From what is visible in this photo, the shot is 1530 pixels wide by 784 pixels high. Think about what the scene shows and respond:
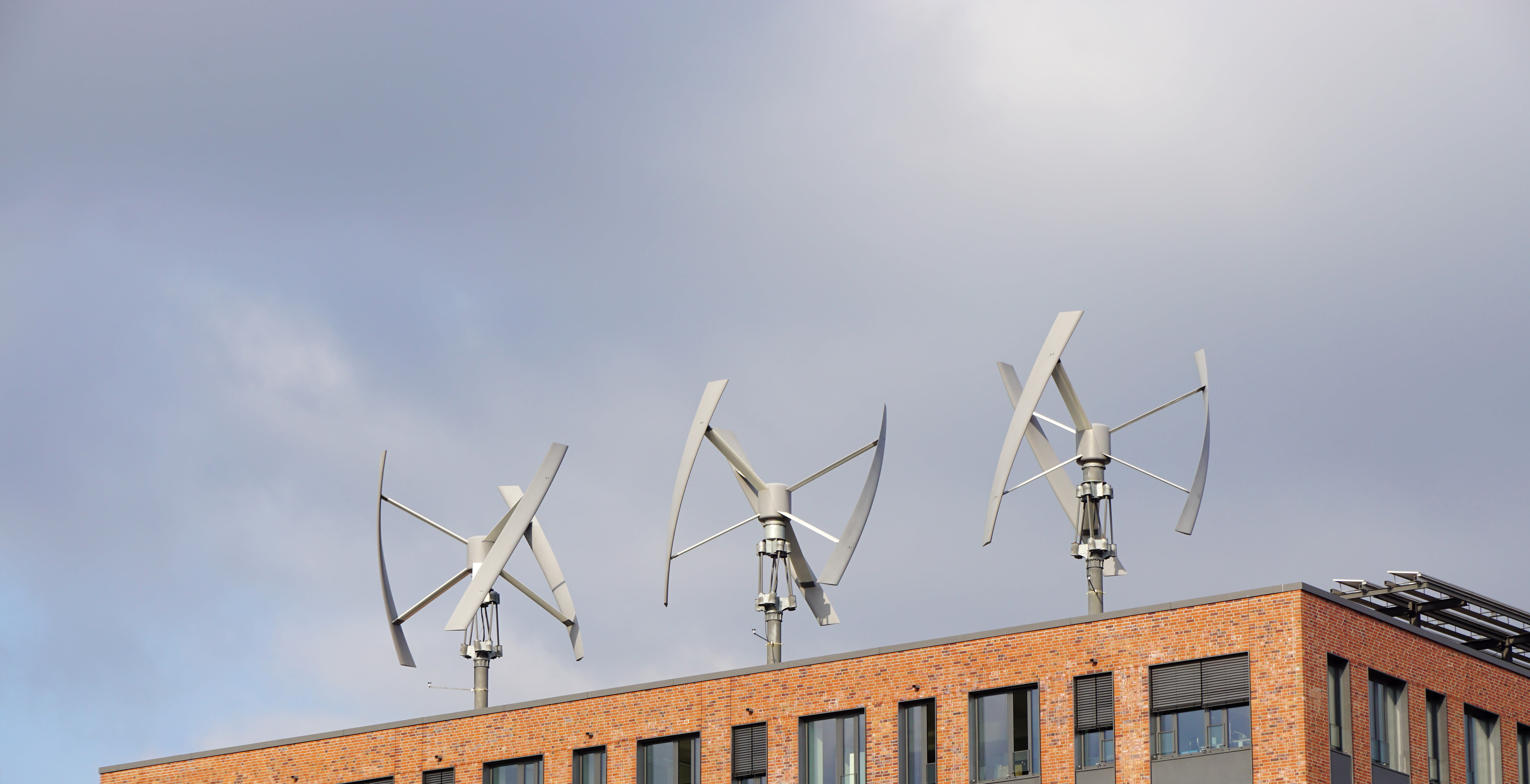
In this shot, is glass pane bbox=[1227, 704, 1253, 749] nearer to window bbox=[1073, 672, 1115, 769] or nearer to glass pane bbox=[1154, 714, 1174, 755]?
glass pane bbox=[1154, 714, 1174, 755]

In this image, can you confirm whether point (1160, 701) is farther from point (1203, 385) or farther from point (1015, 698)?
point (1203, 385)

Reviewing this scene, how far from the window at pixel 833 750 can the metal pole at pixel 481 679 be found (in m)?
14.5

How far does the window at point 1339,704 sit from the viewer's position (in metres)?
57.4

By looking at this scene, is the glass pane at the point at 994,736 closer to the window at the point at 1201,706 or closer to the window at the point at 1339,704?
the window at the point at 1201,706

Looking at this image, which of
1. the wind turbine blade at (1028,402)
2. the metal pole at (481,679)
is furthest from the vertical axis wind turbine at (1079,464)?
the metal pole at (481,679)

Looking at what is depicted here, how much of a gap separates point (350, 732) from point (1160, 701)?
26825mm

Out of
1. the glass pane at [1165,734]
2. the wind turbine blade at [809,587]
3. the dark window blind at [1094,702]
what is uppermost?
the wind turbine blade at [809,587]

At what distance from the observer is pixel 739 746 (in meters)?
64.9

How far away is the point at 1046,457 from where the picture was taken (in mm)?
67625

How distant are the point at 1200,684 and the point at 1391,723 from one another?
18.1 feet

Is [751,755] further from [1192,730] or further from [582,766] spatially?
[1192,730]

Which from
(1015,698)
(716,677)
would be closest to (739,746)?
(716,677)

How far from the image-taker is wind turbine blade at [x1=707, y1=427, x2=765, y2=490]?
7162 cm

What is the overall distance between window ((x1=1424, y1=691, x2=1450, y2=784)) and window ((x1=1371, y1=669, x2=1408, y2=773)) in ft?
2.88
